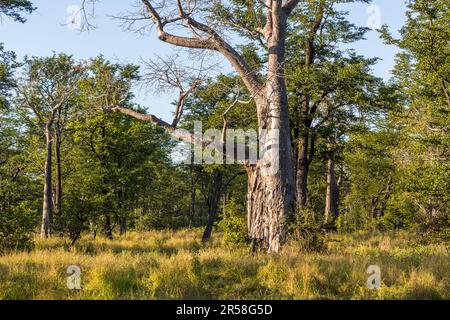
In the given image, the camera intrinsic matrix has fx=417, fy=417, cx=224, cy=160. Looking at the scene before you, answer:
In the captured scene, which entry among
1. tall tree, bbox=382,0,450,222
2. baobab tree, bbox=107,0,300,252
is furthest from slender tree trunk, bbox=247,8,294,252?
tall tree, bbox=382,0,450,222

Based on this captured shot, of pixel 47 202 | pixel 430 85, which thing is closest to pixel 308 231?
pixel 430 85

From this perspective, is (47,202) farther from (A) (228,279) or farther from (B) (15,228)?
(A) (228,279)

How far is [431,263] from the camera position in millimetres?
8523

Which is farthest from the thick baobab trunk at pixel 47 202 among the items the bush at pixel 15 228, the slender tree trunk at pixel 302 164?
the slender tree trunk at pixel 302 164

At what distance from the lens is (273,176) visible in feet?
34.3

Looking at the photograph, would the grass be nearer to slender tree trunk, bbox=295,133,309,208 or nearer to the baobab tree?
the baobab tree

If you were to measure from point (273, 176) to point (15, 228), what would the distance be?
832cm

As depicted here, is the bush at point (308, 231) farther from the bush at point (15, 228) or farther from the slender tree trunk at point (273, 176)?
the bush at point (15, 228)
